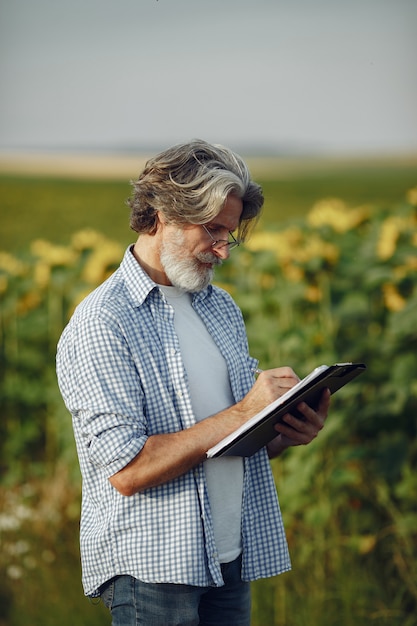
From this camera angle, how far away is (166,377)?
1990mm

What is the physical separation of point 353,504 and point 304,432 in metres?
1.51

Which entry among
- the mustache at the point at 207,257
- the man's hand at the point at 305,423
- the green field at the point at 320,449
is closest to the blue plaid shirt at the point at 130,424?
the mustache at the point at 207,257

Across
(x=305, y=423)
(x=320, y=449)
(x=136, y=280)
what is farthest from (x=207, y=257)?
(x=320, y=449)

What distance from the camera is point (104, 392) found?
1.88 m

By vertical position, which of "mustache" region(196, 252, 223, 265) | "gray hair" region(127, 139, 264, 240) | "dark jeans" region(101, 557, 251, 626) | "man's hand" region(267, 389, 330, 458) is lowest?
"dark jeans" region(101, 557, 251, 626)

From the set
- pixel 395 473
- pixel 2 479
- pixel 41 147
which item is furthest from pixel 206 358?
pixel 41 147

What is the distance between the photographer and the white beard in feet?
6.78

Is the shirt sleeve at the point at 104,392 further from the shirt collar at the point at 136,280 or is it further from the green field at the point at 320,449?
the green field at the point at 320,449

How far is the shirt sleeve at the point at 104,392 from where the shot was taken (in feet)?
6.11

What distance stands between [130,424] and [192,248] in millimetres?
423

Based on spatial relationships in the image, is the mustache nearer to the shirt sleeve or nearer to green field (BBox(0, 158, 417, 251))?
the shirt sleeve

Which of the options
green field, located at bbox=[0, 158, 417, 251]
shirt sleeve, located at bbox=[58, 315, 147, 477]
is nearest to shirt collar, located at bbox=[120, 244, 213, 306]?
shirt sleeve, located at bbox=[58, 315, 147, 477]

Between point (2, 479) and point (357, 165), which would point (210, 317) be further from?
point (357, 165)

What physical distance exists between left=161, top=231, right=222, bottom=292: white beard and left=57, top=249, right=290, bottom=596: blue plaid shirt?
5 centimetres
